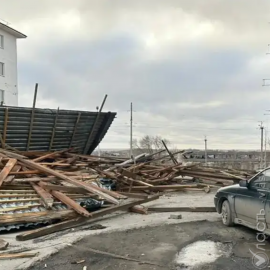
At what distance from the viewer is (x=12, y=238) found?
708 centimetres

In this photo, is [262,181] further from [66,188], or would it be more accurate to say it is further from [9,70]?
[9,70]

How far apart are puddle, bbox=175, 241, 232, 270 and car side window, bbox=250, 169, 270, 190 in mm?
1328

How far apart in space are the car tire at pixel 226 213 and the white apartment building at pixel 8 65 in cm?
3294

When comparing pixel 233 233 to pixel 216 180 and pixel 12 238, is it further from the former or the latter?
pixel 216 180

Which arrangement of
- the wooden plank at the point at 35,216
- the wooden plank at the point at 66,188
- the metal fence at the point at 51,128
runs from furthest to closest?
the metal fence at the point at 51,128 < the wooden plank at the point at 66,188 < the wooden plank at the point at 35,216

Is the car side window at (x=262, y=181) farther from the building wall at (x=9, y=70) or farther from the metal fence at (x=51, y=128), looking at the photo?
the building wall at (x=9, y=70)

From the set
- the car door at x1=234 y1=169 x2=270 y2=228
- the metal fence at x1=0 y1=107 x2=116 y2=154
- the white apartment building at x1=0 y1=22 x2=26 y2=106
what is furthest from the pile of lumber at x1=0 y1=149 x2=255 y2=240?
the white apartment building at x1=0 y1=22 x2=26 y2=106

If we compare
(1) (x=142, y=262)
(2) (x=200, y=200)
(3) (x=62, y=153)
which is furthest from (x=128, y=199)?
(3) (x=62, y=153)

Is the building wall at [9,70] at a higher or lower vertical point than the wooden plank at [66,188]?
higher

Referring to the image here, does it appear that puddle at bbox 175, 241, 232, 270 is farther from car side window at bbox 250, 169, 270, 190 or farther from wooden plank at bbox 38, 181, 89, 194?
wooden plank at bbox 38, 181, 89, 194

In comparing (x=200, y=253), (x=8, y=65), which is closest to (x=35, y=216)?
(x=200, y=253)

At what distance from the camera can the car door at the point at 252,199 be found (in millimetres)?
6594

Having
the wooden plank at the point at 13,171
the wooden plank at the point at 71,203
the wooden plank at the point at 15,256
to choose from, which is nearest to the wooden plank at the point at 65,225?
the wooden plank at the point at 71,203

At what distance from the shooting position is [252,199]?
6879 mm
